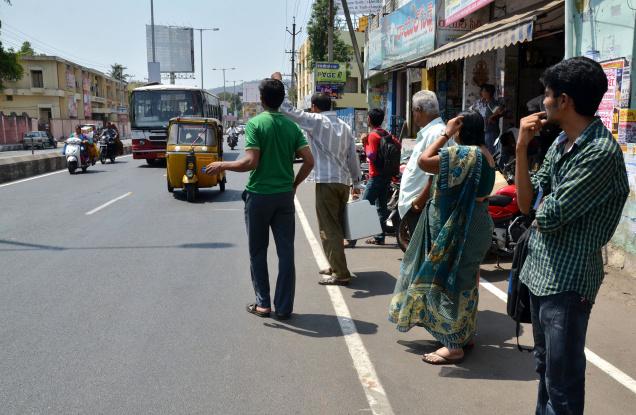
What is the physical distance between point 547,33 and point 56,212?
9.46 meters

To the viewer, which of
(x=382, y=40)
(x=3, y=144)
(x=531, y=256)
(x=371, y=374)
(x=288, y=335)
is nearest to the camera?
(x=531, y=256)

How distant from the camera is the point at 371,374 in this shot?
3.80 m

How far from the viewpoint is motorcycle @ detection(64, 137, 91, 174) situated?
18.5m

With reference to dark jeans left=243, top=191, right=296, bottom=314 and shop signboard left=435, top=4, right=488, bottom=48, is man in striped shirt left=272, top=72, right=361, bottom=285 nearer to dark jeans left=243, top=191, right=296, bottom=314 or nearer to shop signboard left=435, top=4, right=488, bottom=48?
dark jeans left=243, top=191, right=296, bottom=314

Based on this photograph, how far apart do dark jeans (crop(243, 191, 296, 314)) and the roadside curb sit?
13955 millimetres

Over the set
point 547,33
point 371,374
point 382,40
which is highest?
point 382,40

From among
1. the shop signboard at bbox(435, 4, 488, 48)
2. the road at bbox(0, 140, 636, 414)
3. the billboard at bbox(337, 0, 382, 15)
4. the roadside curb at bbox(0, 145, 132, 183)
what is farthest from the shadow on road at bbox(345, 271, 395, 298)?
the billboard at bbox(337, 0, 382, 15)

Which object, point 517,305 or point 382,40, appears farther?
point 382,40

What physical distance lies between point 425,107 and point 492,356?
6.56 ft

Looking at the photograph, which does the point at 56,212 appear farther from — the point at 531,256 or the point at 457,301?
the point at 531,256

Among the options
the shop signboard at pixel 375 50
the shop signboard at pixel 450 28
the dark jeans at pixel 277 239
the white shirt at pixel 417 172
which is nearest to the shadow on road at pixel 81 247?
the dark jeans at pixel 277 239

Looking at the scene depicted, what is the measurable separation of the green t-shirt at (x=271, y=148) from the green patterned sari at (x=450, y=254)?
1316 millimetres

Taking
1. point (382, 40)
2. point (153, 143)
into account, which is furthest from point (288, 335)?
point (153, 143)

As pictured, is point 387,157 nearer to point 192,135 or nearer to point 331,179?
point 331,179
